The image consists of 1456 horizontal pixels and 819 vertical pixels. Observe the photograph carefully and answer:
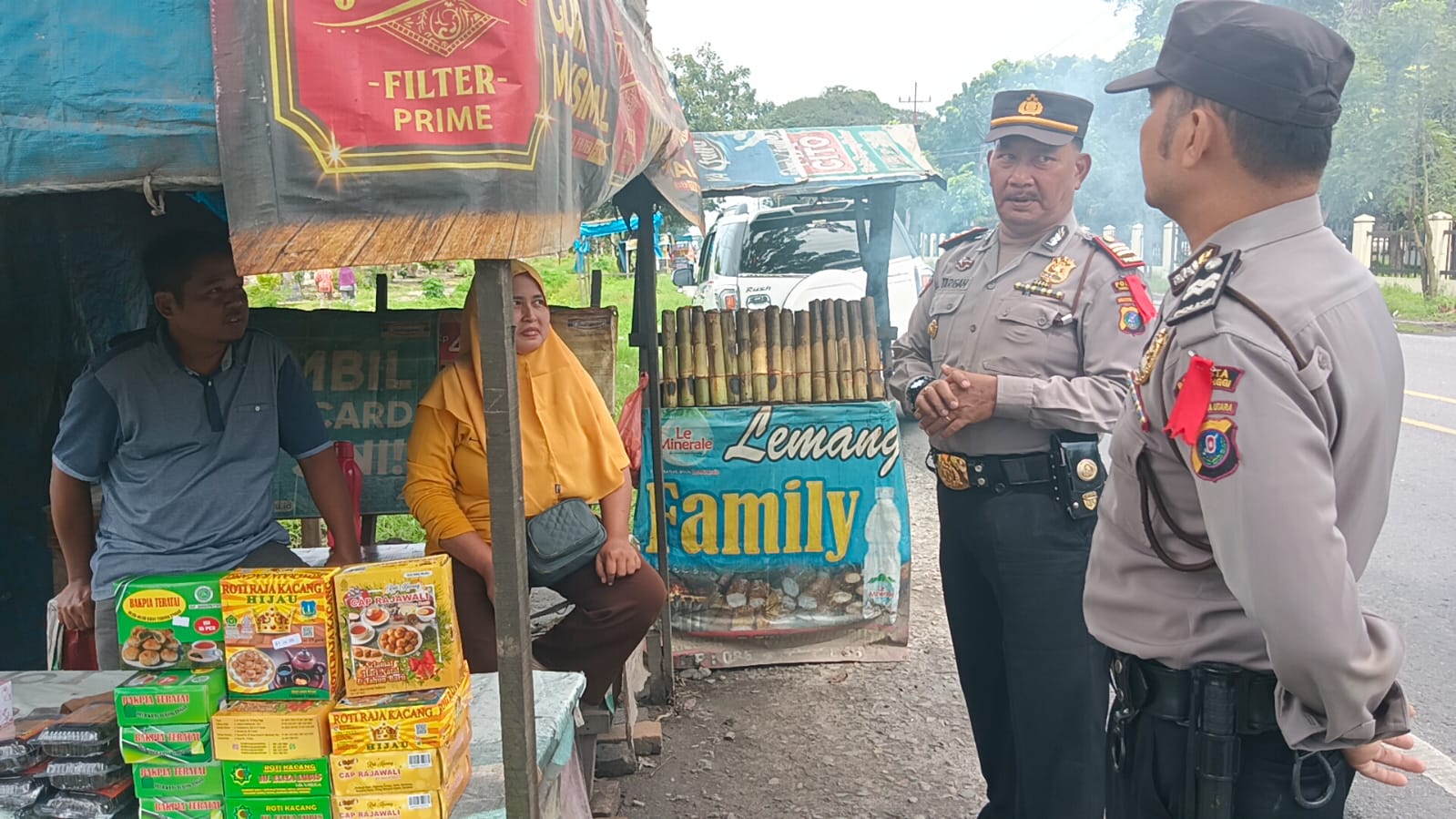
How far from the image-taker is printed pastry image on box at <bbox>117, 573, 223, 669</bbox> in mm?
2125

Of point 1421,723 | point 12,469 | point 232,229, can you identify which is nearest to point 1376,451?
point 232,229

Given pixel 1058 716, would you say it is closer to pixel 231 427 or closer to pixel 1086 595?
pixel 1086 595

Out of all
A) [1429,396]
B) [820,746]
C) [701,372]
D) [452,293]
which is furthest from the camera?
[452,293]

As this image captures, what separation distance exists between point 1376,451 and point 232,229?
6.24 feet

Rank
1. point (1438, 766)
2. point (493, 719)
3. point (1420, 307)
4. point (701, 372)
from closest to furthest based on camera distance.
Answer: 1. point (493, 719)
2. point (1438, 766)
3. point (701, 372)
4. point (1420, 307)

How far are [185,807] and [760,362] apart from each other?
317cm

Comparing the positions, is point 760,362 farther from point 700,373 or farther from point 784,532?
point 784,532

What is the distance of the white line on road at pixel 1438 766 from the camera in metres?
3.44

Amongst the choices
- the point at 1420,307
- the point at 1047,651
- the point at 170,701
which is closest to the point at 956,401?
the point at 1047,651

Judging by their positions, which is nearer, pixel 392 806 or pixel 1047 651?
pixel 392 806

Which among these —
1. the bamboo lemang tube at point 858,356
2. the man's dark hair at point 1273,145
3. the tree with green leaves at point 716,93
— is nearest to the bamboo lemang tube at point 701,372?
the bamboo lemang tube at point 858,356

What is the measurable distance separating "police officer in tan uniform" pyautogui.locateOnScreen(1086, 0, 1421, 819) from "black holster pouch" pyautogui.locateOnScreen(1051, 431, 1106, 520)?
92 centimetres

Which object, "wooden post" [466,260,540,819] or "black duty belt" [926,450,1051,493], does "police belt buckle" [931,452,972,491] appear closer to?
"black duty belt" [926,450,1051,493]

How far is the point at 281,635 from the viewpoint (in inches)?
82.1
